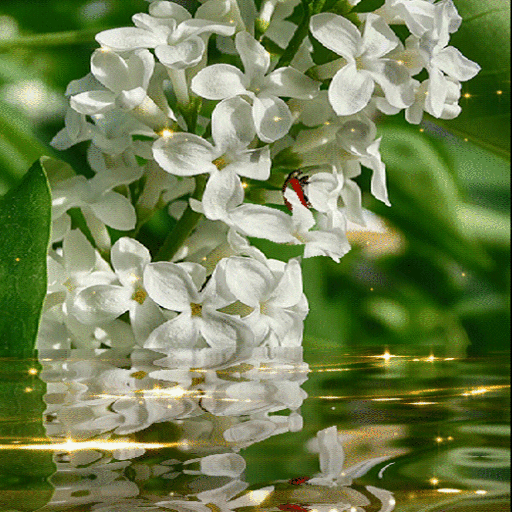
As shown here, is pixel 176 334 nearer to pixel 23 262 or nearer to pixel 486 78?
pixel 23 262

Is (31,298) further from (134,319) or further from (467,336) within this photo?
(467,336)

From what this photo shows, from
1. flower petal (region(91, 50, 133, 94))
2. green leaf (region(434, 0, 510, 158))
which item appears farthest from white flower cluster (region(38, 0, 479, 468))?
green leaf (region(434, 0, 510, 158))

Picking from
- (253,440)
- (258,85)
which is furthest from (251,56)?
(253,440)

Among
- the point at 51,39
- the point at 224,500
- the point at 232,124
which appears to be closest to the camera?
the point at 224,500

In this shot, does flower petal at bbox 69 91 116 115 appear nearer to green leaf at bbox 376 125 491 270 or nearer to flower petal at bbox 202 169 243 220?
flower petal at bbox 202 169 243 220

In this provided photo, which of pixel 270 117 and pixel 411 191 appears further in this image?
pixel 411 191

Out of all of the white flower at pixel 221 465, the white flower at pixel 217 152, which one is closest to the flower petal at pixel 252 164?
the white flower at pixel 217 152
